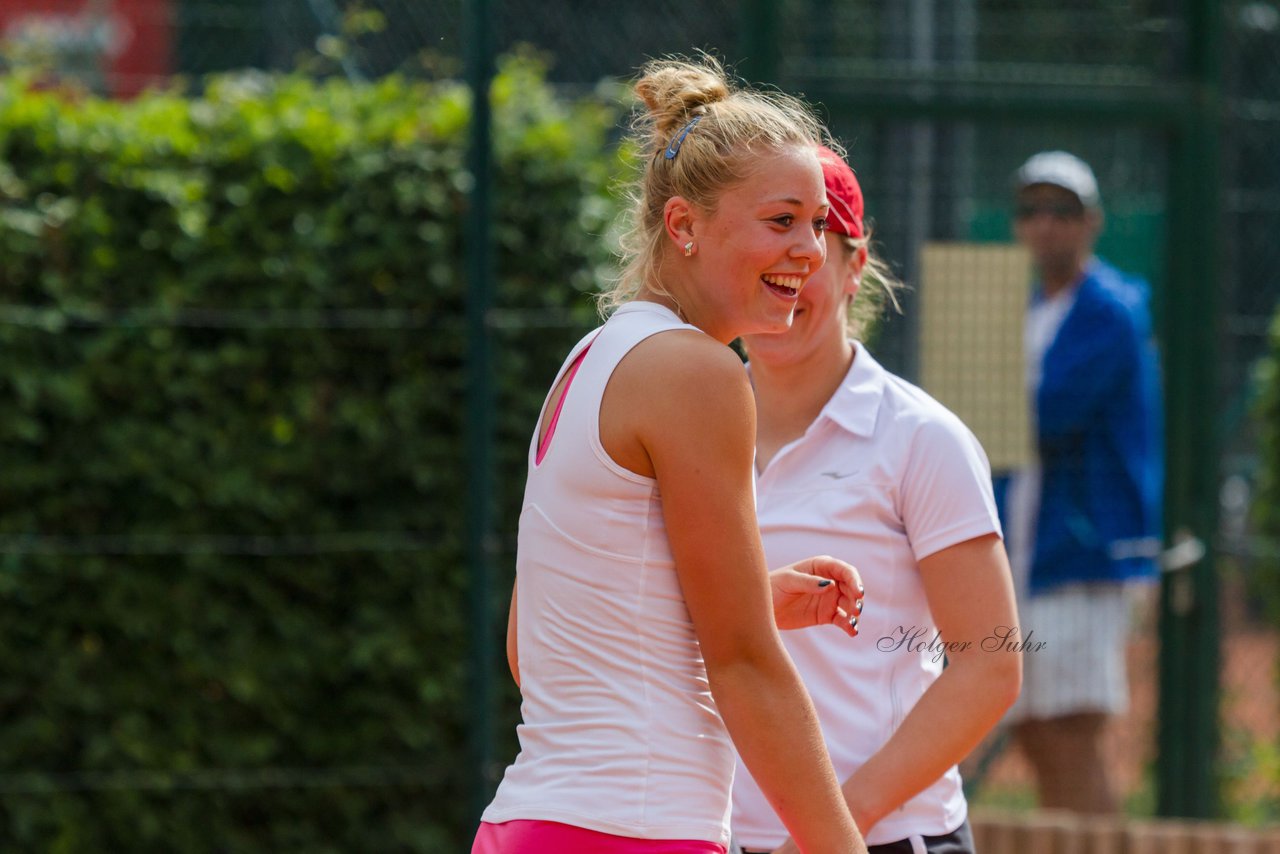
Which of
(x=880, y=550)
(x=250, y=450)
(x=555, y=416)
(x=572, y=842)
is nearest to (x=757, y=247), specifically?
(x=555, y=416)

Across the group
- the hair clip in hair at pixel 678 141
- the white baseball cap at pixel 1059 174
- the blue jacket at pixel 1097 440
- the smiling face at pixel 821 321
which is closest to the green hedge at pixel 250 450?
the white baseball cap at pixel 1059 174

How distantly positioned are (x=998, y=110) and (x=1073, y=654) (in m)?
1.54

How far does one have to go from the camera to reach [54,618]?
4.25m

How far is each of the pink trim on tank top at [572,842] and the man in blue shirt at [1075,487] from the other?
9.63 ft

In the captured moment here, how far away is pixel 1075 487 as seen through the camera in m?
4.70

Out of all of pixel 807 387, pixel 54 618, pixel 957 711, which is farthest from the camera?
pixel 54 618

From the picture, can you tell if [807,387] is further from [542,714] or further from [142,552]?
[142,552]

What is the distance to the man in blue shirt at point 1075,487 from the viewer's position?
15.1 ft

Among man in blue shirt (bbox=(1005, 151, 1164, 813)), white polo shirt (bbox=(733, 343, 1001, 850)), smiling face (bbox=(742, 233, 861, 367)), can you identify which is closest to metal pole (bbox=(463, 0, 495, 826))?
man in blue shirt (bbox=(1005, 151, 1164, 813))

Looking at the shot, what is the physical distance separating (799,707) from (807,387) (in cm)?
72

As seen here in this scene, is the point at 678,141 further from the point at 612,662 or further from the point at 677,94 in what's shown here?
the point at 612,662

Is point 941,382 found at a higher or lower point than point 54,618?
higher

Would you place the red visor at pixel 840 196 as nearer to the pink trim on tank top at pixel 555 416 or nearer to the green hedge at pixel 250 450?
the pink trim on tank top at pixel 555 416

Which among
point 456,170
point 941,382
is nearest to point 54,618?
point 456,170
